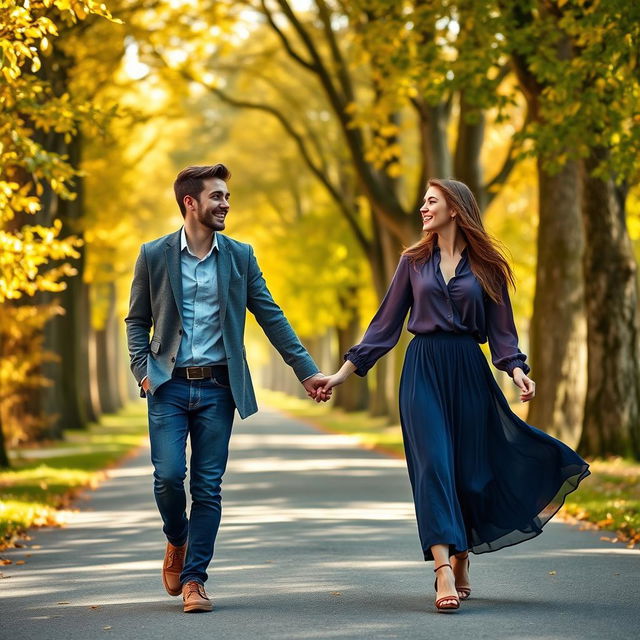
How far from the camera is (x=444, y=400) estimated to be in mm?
7207

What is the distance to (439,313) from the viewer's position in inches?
285


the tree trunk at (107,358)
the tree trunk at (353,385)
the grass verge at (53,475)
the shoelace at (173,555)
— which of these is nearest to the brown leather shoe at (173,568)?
the shoelace at (173,555)

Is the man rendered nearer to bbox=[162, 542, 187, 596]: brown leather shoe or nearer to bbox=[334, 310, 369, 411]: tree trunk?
bbox=[162, 542, 187, 596]: brown leather shoe

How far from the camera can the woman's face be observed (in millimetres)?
7313

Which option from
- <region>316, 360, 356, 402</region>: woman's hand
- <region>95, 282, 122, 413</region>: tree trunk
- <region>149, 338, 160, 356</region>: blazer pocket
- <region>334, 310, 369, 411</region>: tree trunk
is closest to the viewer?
<region>149, 338, 160, 356</region>: blazer pocket

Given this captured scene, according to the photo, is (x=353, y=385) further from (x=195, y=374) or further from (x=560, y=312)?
(x=195, y=374)

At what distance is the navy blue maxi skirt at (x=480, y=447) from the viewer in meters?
7.17

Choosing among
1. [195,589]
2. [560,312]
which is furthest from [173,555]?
[560,312]

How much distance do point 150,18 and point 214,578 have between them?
17.9 m

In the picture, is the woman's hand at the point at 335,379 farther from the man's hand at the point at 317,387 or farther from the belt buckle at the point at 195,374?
the belt buckle at the point at 195,374

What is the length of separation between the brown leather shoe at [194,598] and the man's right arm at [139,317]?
3.44 ft

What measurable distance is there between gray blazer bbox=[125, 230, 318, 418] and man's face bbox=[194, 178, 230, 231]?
6.9 inches

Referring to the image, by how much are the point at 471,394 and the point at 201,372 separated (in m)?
1.40

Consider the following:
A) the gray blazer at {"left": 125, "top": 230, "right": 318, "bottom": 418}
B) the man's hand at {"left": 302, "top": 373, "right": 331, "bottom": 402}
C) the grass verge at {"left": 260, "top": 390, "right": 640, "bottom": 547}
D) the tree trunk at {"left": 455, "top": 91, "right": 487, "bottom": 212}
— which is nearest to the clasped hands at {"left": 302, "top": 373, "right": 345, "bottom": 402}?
the man's hand at {"left": 302, "top": 373, "right": 331, "bottom": 402}
